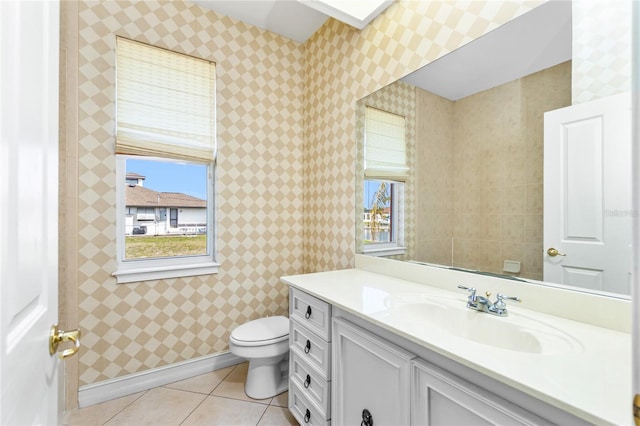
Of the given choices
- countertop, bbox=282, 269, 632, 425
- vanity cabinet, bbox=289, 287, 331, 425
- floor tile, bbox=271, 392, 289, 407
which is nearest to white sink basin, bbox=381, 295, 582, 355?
countertop, bbox=282, 269, 632, 425

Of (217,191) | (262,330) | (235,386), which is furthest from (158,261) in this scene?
(235,386)

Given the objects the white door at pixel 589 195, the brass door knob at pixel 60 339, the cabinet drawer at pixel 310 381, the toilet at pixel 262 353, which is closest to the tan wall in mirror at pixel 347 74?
the white door at pixel 589 195

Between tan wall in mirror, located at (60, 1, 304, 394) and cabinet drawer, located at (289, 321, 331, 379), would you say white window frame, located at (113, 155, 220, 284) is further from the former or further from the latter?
cabinet drawer, located at (289, 321, 331, 379)

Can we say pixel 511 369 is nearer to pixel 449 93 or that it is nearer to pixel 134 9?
pixel 449 93

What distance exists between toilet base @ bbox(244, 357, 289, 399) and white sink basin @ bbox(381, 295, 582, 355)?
45.0 inches

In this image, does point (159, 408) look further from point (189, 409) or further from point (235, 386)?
point (235, 386)

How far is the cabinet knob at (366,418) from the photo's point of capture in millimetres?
1115

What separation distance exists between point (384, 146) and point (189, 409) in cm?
203

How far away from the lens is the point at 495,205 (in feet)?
4.34

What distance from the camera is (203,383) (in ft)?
6.92

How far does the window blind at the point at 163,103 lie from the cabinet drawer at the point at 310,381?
5.17ft

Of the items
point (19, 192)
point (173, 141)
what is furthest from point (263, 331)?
point (19, 192)

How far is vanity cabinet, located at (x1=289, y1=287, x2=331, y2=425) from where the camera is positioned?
1.37 m

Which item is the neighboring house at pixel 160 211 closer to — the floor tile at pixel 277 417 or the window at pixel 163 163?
→ the window at pixel 163 163
